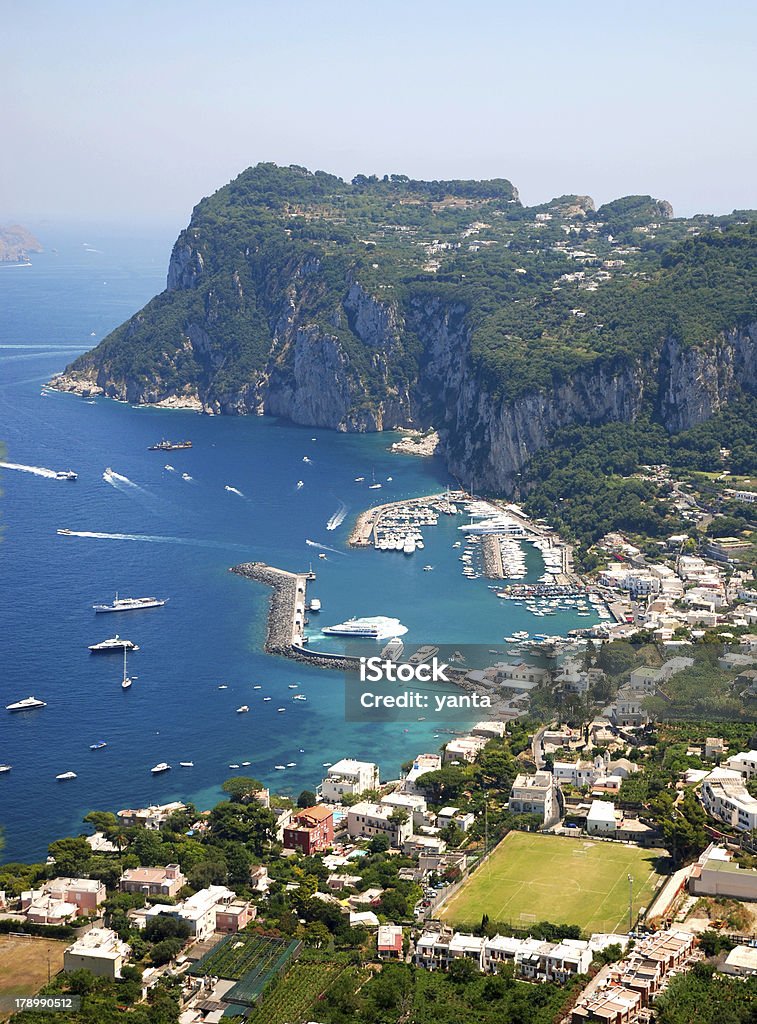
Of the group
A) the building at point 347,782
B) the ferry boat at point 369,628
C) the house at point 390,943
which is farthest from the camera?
the ferry boat at point 369,628

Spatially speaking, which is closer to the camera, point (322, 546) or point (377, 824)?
point (377, 824)

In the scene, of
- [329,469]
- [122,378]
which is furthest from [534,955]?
[122,378]

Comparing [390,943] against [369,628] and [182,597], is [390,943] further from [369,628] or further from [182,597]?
[182,597]

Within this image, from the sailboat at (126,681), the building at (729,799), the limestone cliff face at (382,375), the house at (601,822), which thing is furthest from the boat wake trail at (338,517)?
the building at (729,799)

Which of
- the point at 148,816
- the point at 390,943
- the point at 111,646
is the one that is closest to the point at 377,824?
the point at 148,816

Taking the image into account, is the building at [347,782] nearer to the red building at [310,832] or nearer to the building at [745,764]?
the red building at [310,832]

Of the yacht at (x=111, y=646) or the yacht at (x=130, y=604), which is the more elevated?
the yacht at (x=130, y=604)

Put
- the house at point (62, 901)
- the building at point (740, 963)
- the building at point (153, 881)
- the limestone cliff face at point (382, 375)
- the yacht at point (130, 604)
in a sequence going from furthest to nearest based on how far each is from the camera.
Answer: the limestone cliff face at point (382, 375)
the yacht at point (130, 604)
the building at point (153, 881)
the house at point (62, 901)
the building at point (740, 963)
